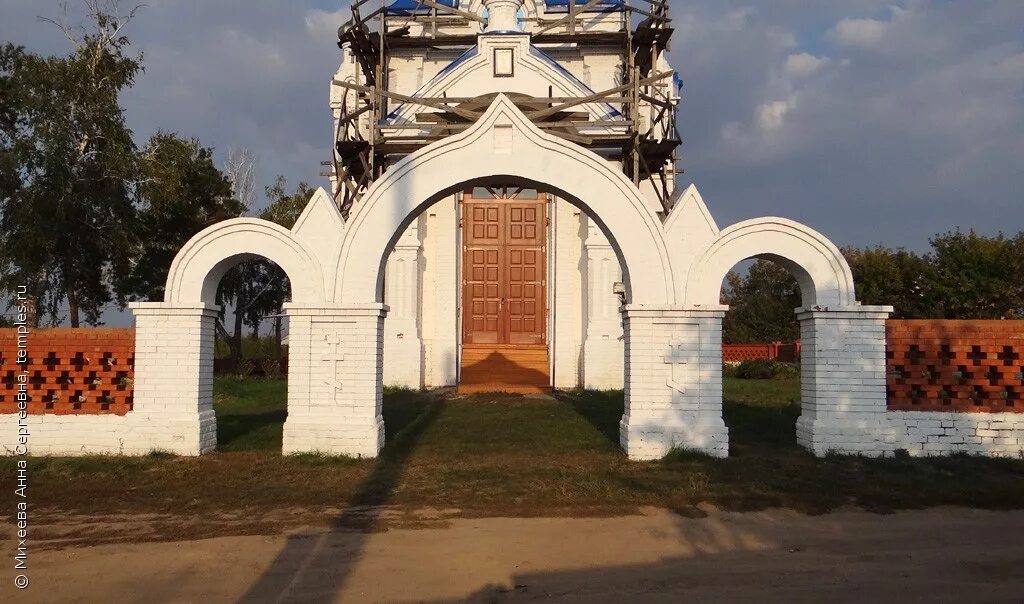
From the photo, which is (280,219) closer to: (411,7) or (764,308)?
(411,7)

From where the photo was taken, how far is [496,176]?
378 inches

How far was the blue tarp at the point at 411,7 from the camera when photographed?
18.8 metres

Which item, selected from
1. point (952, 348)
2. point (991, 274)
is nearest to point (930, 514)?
point (952, 348)

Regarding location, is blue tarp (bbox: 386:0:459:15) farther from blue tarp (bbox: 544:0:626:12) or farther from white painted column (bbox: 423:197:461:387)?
white painted column (bbox: 423:197:461:387)

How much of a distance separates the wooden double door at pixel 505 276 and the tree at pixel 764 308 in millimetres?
18577

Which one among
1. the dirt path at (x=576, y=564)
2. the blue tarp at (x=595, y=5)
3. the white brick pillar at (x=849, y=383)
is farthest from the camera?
the blue tarp at (x=595, y=5)

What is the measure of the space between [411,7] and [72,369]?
13.1 metres

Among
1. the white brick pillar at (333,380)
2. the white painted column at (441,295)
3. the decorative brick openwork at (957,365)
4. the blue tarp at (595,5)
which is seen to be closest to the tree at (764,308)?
the blue tarp at (595,5)

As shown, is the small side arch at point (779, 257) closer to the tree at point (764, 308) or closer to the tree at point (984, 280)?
the tree at point (984, 280)

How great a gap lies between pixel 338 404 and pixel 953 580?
6.60m

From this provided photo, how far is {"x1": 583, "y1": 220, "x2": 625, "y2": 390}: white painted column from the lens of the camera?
1644cm

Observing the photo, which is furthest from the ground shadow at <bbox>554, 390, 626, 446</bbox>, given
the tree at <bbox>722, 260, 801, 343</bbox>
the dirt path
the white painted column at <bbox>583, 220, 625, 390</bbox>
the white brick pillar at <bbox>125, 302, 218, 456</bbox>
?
the tree at <bbox>722, 260, 801, 343</bbox>

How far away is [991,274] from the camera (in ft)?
76.0

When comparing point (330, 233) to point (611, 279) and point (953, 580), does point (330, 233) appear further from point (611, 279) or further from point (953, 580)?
point (611, 279)
